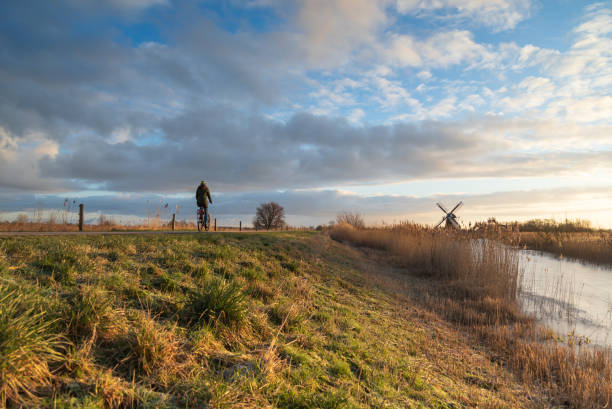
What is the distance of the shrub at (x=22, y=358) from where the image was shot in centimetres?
216

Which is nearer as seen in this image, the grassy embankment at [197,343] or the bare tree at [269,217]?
the grassy embankment at [197,343]

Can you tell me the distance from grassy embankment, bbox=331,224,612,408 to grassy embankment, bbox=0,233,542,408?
Answer: 0.75m

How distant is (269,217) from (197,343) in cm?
5326

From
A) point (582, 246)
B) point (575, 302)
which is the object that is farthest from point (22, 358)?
point (582, 246)

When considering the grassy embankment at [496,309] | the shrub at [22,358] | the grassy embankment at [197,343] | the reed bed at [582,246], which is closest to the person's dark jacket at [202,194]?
the grassy embankment at [197,343]

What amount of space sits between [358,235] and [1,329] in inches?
1031

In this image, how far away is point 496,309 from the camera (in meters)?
9.77

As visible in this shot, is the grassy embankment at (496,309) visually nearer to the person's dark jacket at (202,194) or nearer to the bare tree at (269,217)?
the person's dark jacket at (202,194)

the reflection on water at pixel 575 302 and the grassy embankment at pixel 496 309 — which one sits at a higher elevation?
the grassy embankment at pixel 496 309

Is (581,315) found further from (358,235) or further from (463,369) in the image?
(358,235)

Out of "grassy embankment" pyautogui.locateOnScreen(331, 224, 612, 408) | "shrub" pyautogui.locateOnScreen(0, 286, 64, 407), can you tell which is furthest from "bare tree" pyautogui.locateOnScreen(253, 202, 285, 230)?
"shrub" pyautogui.locateOnScreen(0, 286, 64, 407)

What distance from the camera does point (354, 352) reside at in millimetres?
4594

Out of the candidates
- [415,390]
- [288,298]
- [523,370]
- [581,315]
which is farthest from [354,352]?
[581,315]

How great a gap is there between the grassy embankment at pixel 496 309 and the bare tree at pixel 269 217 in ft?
118
